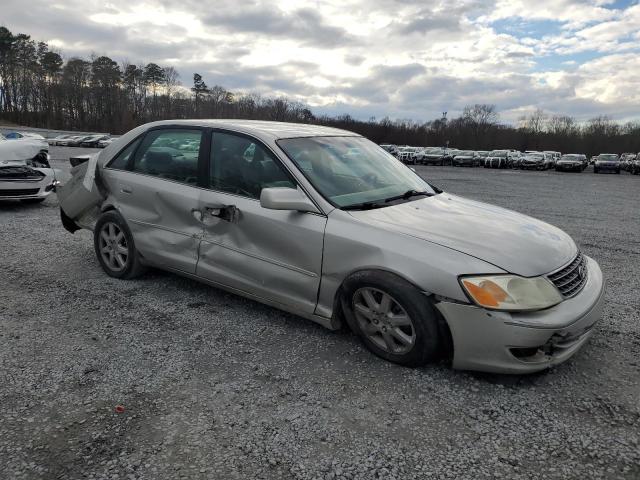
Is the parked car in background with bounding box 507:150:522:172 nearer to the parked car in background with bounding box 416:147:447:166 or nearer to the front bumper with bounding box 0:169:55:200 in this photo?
the parked car in background with bounding box 416:147:447:166

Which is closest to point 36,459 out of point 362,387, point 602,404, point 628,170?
point 362,387

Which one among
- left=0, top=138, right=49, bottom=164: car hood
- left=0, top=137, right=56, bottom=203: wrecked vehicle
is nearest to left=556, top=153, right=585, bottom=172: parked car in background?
left=0, top=137, right=56, bottom=203: wrecked vehicle

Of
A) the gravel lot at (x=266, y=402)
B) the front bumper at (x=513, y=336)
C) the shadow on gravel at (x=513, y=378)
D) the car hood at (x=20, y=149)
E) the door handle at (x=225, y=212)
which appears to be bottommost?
the gravel lot at (x=266, y=402)

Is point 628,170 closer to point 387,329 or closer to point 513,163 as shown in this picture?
point 513,163

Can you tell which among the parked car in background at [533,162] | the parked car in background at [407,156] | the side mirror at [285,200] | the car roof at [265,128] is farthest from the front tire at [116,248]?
the parked car in background at [533,162]

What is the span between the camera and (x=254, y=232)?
3500 mm

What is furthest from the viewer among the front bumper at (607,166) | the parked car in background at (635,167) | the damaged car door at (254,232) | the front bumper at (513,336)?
the front bumper at (607,166)

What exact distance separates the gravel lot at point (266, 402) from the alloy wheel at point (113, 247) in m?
0.51

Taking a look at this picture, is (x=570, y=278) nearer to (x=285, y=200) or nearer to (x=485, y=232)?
(x=485, y=232)

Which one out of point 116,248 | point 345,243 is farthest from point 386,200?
point 116,248

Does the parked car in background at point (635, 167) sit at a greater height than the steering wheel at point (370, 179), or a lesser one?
greater

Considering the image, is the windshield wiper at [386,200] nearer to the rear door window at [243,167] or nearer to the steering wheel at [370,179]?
the steering wheel at [370,179]

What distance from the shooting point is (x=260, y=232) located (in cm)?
347

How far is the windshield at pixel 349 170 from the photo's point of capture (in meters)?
3.46
